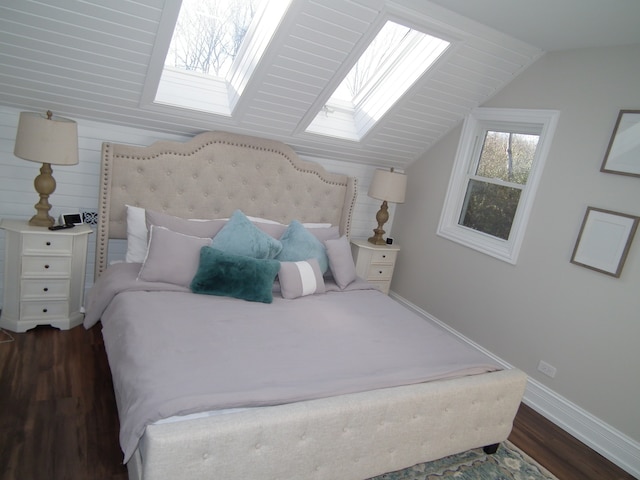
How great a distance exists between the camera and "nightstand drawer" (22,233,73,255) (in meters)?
2.53

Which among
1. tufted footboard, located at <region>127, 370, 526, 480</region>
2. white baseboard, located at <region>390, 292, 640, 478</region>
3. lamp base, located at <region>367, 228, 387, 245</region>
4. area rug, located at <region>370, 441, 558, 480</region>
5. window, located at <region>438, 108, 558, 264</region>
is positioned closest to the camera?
tufted footboard, located at <region>127, 370, 526, 480</region>

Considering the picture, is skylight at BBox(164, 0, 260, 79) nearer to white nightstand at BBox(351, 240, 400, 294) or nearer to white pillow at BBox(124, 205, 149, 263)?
white pillow at BBox(124, 205, 149, 263)

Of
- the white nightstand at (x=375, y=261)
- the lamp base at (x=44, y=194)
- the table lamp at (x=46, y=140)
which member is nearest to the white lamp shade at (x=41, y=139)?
the table lamp at (x=46, y=140)

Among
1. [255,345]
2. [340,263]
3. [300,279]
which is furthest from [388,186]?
[255,345]

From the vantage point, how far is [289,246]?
301 centimetres

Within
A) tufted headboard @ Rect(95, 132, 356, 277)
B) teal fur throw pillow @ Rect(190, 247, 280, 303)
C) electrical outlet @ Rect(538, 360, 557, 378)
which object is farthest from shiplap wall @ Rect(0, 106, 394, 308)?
electrical outlet @ Rect(538, 360, 557, 378)

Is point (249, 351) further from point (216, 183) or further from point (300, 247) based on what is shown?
point (216, 183)

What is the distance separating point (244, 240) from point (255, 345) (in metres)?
0.95

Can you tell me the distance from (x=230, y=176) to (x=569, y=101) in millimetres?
2407

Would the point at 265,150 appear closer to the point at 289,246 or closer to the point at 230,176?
the point at 230,176

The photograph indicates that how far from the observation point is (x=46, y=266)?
2.61 metres

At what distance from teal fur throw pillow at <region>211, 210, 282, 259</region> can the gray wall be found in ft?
5.43

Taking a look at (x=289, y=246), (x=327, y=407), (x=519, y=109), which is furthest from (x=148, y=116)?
(x=519, y=109)

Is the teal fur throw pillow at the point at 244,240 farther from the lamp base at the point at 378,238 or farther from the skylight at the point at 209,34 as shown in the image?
the lamp base at the point at 378,238
